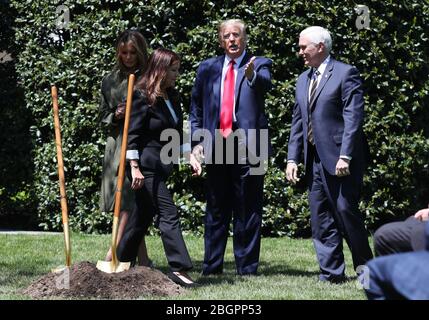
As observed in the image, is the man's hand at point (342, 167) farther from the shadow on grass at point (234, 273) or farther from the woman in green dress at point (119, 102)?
the woman in green dress at point (119, 102)

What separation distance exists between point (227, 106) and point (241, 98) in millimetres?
126

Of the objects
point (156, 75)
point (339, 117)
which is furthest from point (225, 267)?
point (156, 75)

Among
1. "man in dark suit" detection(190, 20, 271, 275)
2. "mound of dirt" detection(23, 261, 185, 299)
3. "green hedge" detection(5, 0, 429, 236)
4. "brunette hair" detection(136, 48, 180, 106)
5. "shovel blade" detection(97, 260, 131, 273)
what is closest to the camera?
"mound of dirt" detection(23, 261, 185, 299)

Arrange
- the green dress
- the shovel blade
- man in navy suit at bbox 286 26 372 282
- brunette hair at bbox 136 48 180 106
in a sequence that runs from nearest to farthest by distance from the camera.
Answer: the shovel blade
brunette hair at bbox 136 48 180 106
man in navy suit at bbox 286 26 372 282
the green dress

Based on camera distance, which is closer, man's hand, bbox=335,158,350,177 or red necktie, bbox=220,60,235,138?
man's hand, bbox=335,158,350,177

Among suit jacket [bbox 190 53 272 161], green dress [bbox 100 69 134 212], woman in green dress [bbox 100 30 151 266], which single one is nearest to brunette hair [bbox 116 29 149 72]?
Result: woman in green dress [bbox 100 30 151 266]

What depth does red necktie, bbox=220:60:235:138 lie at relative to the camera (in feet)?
22.7

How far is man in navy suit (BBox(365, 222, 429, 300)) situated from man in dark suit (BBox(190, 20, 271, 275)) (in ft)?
13.0

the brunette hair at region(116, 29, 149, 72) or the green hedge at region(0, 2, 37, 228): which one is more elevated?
Result: the brunette hair at region(116, 29, 149, 72)

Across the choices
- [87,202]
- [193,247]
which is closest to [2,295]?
[193,247]

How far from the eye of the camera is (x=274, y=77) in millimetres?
9453

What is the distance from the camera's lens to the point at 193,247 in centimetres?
865

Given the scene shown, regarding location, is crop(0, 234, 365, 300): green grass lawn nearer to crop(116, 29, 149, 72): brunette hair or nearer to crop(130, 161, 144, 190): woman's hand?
crop(130, 161, 144, 190): woman's hand

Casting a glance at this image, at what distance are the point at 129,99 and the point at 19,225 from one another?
5420 millimetres
